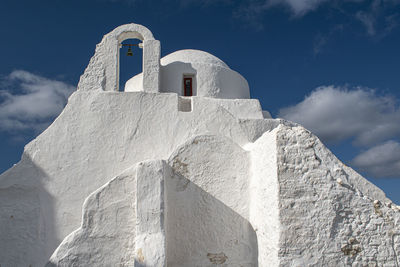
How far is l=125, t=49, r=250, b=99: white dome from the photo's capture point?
10547 millimetres

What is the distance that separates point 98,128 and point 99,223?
2.83m

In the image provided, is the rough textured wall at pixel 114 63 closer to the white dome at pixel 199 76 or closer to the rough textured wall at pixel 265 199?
the white dome at pixel 199 76

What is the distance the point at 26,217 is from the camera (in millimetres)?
8273

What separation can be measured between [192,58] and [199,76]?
2.28 feet

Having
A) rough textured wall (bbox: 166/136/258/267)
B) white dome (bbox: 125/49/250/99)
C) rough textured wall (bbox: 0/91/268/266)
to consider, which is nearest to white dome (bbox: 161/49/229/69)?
white dome (bbox: 125/49/250/99)

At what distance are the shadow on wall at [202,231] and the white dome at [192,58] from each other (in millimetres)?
4616

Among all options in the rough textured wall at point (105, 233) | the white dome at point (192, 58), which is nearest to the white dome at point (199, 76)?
the white dome at point (192, 58)

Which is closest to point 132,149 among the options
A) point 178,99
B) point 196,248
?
point 178,99

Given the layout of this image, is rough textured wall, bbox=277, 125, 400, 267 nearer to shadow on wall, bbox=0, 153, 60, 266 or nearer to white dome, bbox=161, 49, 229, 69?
shadow on wall, bbox=0, 153, 60, 266

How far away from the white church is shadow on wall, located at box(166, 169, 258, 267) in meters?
0.02

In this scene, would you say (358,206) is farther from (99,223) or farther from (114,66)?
(114,66)

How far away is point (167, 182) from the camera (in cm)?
705

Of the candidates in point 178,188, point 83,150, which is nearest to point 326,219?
point 178,188

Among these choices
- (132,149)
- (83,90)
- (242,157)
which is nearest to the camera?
(242,157)
